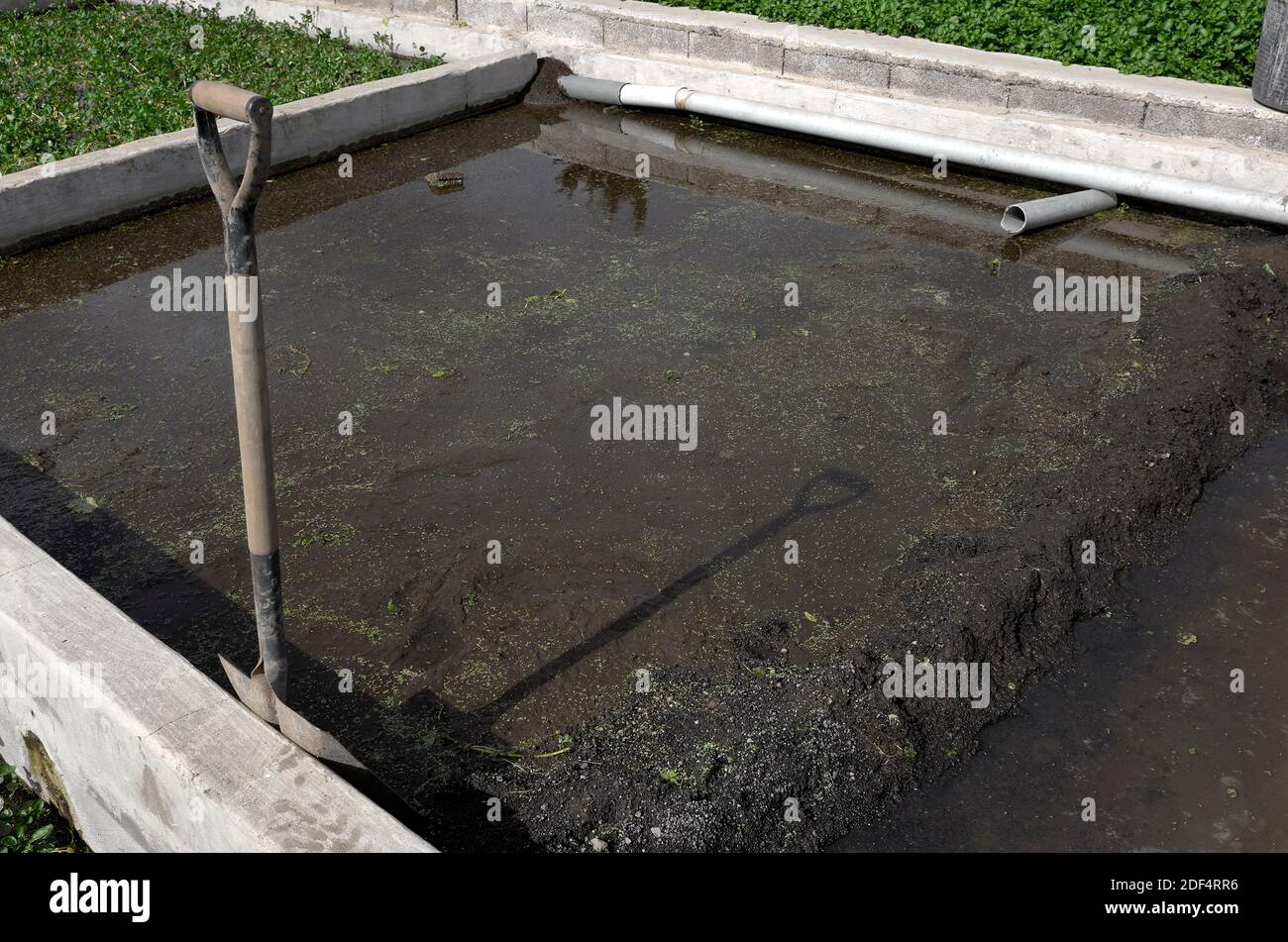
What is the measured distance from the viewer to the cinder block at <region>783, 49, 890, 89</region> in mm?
8695

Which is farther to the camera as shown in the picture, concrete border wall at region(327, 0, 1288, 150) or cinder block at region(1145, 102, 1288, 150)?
concrete border wall at region(327, 0, 1288, 150)

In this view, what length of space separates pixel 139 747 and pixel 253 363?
3.29ft

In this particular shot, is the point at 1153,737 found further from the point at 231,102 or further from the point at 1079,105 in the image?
the point at 1079,105

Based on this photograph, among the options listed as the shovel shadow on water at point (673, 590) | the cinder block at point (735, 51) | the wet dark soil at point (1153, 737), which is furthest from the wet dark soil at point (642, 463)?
the cinder block at point (735, 51)

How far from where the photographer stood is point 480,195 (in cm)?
805

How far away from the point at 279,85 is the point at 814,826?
7.98m

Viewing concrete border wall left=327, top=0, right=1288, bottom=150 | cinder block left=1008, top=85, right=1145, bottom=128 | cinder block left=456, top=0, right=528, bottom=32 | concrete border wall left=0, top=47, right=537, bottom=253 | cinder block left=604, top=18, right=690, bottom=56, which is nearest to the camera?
concrete border wall left=0, top=47, right=537, bottom=253

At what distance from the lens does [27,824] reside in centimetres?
326

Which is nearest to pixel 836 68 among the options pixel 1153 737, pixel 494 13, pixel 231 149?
pixel 494 13

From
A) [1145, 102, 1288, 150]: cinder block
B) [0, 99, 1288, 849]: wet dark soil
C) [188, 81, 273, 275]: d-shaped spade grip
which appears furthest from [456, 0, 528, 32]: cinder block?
[188, 81, 273, 275]: d-shaped spade grip

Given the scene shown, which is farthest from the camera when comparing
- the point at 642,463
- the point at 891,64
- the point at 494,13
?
the point at 494,13

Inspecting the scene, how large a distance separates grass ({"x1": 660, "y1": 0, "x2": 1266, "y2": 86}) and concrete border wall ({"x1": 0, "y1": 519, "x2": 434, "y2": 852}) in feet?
24.8

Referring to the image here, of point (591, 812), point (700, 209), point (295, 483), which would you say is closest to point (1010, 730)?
point (591, 812)

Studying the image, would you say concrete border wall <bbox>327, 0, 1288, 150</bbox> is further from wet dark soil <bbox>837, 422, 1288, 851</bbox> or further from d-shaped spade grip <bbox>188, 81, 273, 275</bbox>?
d-shaped spade grip <bbox>188, 81, 273, 275</bbox>
